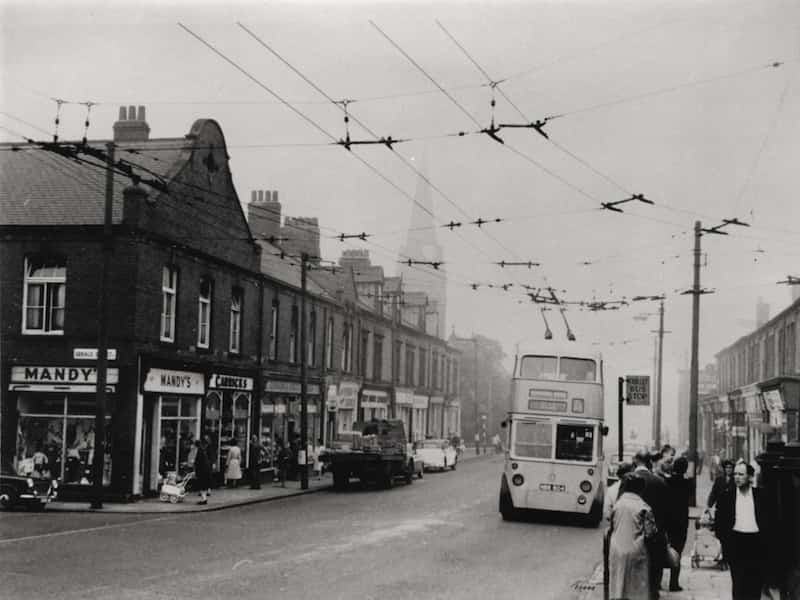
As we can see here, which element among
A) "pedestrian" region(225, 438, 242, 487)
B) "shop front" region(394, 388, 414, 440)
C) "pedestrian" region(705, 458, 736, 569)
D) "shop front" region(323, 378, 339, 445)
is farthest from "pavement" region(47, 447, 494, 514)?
"shop front" region(394, 388, 414, 440)

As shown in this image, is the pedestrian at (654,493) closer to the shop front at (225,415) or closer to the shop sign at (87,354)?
the shop sign at (87,354)

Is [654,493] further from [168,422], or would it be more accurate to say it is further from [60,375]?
[168,422]

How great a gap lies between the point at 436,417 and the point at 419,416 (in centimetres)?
544

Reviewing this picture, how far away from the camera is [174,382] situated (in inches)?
1027

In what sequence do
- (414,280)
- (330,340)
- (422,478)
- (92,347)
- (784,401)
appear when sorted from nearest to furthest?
1. (92,347)
2. (784,401)
3. (422,478)
4. (330,340)
5. (414,280)

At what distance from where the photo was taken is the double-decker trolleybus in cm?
2028

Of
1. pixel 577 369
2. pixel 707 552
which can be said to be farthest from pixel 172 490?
pixel 707 552

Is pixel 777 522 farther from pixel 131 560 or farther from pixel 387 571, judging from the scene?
pixel 131 560

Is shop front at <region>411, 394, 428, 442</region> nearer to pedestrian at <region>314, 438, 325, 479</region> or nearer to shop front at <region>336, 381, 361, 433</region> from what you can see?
shop front at <region>336, 381, 361, 433</region>

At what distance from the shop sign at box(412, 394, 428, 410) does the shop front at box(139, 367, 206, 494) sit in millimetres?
31586

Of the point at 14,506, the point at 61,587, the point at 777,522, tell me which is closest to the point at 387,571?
the point at 61,587

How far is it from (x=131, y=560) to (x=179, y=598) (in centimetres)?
323

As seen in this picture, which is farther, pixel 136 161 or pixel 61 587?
pixel 136 161

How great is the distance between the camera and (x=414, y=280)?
139m
